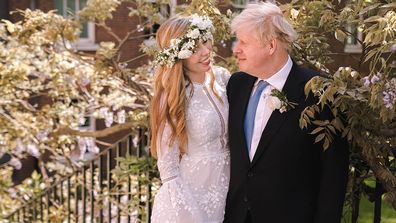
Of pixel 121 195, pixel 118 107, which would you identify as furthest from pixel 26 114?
pixel 121 195

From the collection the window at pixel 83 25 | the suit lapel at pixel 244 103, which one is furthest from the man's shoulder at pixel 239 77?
the window at pixel 83 25

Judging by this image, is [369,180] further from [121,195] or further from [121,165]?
[121,195]

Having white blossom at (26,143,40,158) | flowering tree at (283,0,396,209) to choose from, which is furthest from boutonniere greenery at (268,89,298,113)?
white blossom at (26,143,40,158)

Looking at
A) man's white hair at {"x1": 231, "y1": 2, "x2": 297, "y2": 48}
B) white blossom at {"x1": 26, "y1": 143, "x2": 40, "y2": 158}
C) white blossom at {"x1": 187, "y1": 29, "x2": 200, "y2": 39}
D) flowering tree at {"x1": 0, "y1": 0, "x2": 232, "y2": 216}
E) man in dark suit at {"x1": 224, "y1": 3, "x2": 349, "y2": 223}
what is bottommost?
white blossom at {"x1": 26, "y1": 143, "x2": 40, "y2": 158}

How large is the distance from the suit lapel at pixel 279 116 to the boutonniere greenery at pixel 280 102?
0.03 metres

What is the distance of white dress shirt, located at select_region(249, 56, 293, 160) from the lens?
2.42 meters

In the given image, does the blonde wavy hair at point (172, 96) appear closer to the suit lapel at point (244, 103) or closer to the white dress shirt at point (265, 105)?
the suit lapel at point (244, 103)

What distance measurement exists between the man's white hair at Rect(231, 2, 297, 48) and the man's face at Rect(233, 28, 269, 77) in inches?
0.9

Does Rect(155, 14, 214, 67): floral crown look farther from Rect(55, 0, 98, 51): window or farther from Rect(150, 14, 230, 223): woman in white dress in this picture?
Rect(55, 0, 98, 51): window

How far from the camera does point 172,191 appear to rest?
269cm

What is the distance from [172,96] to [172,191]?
0.49 meters

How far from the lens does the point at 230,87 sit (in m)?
2.76

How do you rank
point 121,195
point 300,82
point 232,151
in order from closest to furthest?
point 300,82
point 232,151
point 121,195

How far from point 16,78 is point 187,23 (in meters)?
3.93
